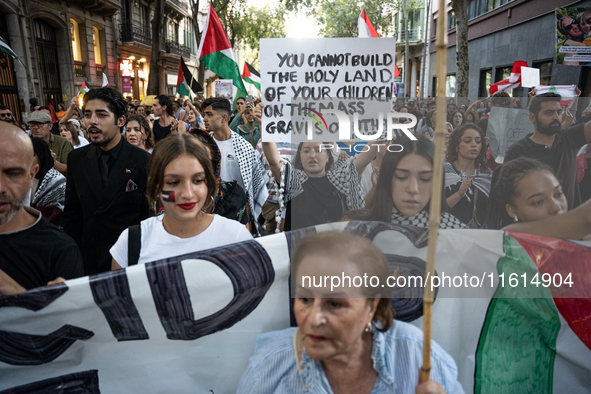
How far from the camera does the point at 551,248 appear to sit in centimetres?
171

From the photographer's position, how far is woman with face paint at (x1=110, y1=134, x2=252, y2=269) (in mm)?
2080

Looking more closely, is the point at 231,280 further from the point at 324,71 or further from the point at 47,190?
the point at 47,190

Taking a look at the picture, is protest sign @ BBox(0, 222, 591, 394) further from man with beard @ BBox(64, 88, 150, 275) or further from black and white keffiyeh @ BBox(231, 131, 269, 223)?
black and white keffiyeh @ BBox(231, 131, 269, 223)

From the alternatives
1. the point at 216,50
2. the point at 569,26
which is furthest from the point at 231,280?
the point at 569,26

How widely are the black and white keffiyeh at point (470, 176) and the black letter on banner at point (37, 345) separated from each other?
209 centimetres

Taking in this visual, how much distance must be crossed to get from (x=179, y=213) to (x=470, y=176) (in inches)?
69.0

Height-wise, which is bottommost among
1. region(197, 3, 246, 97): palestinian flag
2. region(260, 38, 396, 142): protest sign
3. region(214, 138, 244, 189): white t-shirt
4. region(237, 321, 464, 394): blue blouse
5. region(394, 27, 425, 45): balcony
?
region(237, 321, 464, 394): blue blouse

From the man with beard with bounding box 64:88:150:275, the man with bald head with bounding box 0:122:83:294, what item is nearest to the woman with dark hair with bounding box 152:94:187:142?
the man with beard with bounding box 64:88:150:275

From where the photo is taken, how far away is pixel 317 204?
8.86 ft

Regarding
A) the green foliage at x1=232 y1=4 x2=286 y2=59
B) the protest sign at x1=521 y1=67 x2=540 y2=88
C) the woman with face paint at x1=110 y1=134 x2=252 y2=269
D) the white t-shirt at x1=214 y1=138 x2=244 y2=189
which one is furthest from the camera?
the green foliage at x1=232 y1=4 x2=286 y2=59

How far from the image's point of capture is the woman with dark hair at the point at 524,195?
196cm

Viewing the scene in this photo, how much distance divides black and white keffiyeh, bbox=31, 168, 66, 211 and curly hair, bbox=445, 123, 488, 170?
126 inches

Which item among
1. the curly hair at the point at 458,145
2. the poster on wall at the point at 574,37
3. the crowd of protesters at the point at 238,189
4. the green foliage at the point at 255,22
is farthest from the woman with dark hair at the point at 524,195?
the green foliage at the point at 255,22

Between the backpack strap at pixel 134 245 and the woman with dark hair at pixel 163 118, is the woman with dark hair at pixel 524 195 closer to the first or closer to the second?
the backpack strap at pixel 134 245
